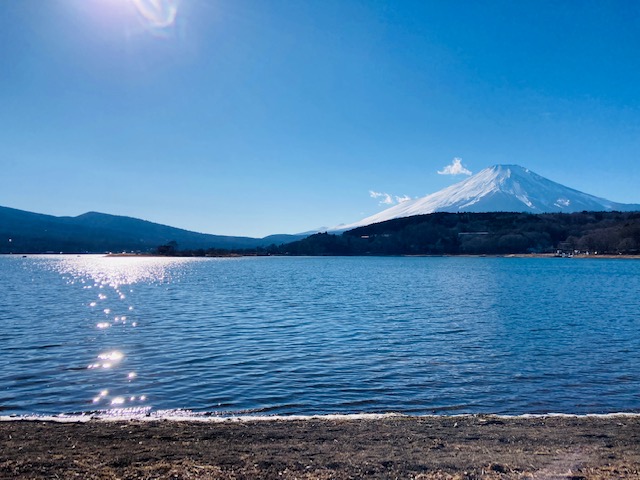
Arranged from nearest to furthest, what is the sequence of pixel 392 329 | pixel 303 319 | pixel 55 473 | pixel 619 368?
pixel 55 473 < pixel 619 368 < pixel 392 329 < pixel 303 319

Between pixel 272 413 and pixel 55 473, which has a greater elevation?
pixel 55 473

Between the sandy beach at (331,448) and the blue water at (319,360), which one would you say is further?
the blue water at (319,360)

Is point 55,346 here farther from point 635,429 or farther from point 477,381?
point 635,429

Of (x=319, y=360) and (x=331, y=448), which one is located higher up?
(x=331, y=448)

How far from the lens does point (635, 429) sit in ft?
44.4

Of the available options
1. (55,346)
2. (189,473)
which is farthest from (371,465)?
(55,346)

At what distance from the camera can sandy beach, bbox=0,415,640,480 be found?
996cm

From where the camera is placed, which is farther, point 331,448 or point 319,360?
point 319,360

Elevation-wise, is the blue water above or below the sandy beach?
below

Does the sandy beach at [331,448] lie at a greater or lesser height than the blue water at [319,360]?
greater

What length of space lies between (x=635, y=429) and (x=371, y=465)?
8068 millimetres

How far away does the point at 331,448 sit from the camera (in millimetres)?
11750

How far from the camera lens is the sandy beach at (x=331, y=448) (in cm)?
996

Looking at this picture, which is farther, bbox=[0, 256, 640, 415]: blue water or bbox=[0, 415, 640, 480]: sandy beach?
bbox=[0, 256, 640, 415]: blue water
